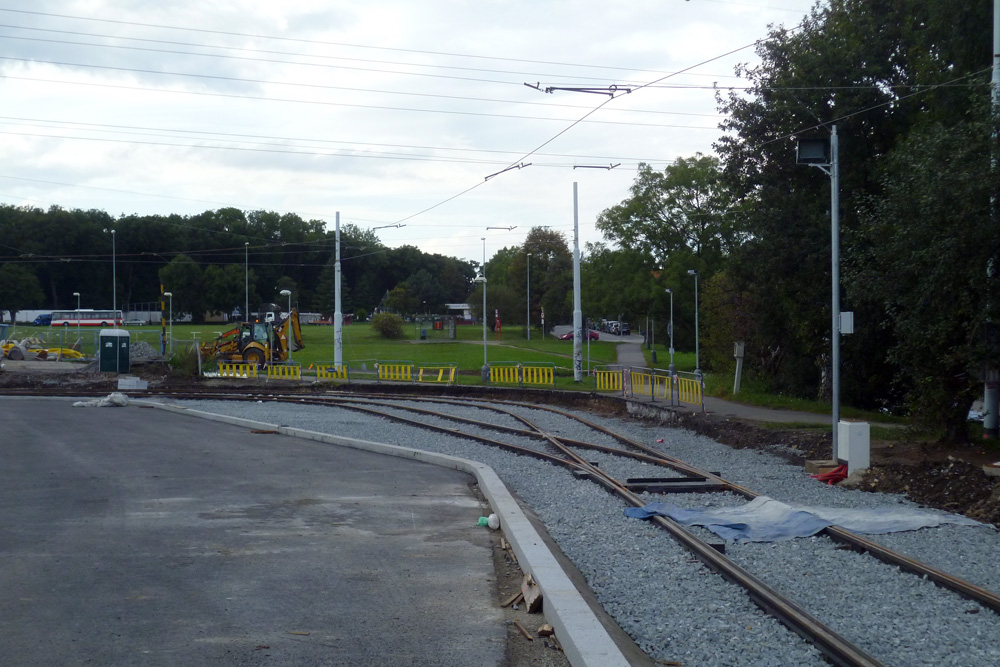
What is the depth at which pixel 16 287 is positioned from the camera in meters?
88.4

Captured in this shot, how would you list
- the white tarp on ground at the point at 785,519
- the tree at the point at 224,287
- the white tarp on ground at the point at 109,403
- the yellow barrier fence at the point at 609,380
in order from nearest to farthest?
1. the white tarp on ground at the point at 785,519
2. the white tarp on ground at the point at 109,403
3. the yellow barrier fence at the point at 609,380
4. the tree at the point at 224,287

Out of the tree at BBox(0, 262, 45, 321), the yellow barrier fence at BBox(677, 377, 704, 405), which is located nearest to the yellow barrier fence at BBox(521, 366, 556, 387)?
the yellow barrier fence at BBox(677, 377, 704, 405)

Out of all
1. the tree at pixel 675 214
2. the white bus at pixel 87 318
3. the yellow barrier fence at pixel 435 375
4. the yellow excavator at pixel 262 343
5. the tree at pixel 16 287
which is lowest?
the yellow barrier fence at pixel 435 375

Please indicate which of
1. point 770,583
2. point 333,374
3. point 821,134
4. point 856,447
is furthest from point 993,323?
point 333,374

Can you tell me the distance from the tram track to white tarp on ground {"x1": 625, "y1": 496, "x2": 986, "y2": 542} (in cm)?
38

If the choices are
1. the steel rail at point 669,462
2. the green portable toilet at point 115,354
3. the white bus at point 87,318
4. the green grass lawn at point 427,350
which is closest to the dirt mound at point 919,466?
the steel rail at point 669,462

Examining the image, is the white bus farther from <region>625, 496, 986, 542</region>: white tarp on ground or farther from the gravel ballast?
<region>625, 496, 986, 542</region>: white tarp on ground

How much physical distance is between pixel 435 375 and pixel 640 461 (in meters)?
30.6

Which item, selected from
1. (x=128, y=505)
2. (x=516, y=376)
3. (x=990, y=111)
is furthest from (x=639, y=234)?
(x=128, y=505)

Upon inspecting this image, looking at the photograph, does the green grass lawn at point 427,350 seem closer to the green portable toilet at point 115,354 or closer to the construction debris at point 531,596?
the green portable toilet at point 115,354

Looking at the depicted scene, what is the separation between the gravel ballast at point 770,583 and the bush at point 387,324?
66693mm

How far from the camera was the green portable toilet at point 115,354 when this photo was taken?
43.6 meters

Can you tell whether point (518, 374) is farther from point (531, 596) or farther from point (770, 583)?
point (531, 596)

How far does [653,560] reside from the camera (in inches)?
330
